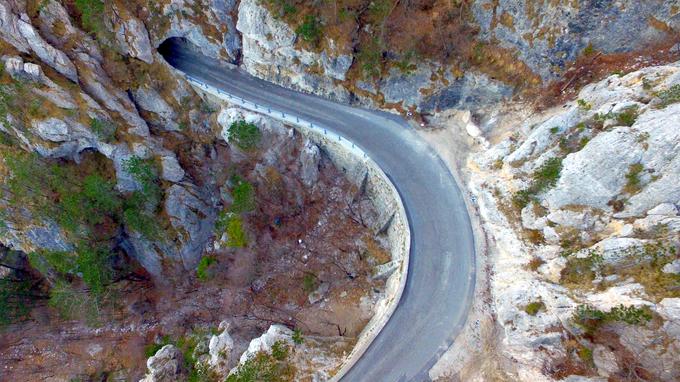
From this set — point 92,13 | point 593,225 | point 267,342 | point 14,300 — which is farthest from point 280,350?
point 92,13

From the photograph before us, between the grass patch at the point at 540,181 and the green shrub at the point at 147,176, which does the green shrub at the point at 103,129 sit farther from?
the grass patch at the point at 540,181

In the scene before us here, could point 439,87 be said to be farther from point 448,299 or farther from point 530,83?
point 448,299

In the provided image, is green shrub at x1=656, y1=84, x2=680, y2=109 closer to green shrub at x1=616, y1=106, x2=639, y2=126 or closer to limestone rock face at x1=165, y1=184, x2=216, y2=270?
green shrub at x1=616, y1=106, x2=639, y2=126

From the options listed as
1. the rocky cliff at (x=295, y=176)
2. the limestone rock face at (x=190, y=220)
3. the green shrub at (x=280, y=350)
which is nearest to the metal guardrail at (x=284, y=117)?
the rocky cliff at (x=295, y=176)

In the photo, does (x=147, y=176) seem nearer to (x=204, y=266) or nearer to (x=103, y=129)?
(x=103, y=129)

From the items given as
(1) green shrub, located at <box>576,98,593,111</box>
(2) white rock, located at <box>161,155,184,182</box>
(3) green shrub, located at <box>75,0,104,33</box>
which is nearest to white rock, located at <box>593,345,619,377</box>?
(1) green shrub, located at <box>576,98,593,111</box>

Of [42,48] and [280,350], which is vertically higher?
[42,48]
